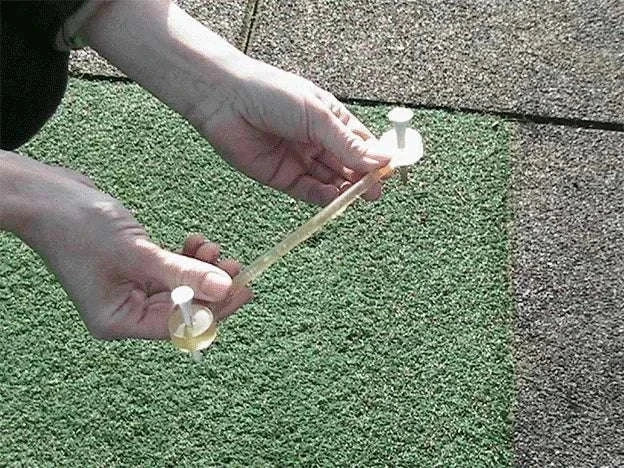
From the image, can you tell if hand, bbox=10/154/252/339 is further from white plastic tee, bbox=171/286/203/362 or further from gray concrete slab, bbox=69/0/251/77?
gray concrete slab, bbox=69/0/251/77

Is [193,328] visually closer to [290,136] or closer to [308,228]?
[308,228]

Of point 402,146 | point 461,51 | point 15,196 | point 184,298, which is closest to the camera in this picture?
point 184,298

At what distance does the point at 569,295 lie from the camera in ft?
5.15

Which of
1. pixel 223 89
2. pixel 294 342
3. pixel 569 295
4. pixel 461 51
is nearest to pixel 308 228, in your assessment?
pixel 223 89

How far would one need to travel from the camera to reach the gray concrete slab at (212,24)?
186 cm

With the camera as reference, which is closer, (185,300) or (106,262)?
(185,300)

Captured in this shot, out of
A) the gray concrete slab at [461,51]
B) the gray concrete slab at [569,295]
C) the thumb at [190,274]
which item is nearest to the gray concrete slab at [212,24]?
the gray concrete slab at [461,51]

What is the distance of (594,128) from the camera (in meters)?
1.77

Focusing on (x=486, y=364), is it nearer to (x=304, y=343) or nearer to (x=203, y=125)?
(x=304, y=343)

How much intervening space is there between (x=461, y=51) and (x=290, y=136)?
80cm

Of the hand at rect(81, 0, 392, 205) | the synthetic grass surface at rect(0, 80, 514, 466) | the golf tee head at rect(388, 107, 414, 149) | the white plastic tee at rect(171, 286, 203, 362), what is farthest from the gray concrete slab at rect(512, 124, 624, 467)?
the white plastic tee at rect(171, 286, 203, 362)

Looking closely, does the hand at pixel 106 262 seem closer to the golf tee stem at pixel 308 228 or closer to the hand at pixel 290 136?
the golf tee stem at pixel 308 228

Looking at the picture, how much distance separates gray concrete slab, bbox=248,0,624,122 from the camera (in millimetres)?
1805

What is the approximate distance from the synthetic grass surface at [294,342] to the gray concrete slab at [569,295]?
0.12 ft
